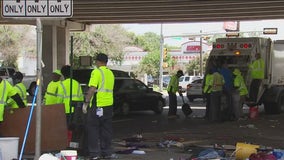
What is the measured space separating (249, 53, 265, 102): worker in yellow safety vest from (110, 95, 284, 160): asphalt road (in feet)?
2.94

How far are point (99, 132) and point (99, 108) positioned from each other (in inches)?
20.5

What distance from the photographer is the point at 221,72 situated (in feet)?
59.0

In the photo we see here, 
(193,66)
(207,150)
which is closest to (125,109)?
(207,150)

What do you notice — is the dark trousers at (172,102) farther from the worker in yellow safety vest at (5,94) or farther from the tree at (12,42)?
the tree at (12,42)

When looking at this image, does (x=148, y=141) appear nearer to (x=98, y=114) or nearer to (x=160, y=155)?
(x=160, y=155)

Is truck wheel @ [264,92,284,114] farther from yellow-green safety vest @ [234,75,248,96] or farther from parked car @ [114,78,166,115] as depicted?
parked car @ [114,78,166,115]

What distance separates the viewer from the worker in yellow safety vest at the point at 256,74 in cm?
1886

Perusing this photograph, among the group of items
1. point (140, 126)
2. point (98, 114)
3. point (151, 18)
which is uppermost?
point (151, 18)

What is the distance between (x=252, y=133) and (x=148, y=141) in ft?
10.9

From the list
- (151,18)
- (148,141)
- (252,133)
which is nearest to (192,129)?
(252,133)

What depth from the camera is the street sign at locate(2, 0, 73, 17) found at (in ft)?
23.1

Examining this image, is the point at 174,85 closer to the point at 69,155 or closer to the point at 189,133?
the point at 189,133

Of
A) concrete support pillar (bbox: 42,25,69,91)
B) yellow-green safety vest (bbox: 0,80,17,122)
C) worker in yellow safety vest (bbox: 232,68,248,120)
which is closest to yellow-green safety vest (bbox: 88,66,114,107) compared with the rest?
yellow-green safety vest (bbox: 0,80,17,122)

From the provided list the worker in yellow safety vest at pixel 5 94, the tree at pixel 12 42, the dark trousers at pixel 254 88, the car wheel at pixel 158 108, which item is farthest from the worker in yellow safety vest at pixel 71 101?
the tree at pixel 12 42
